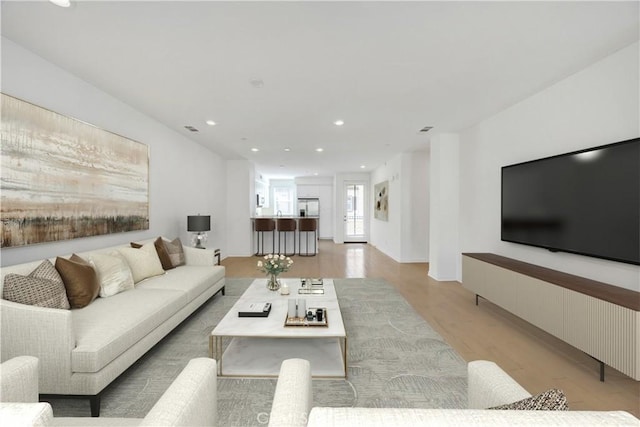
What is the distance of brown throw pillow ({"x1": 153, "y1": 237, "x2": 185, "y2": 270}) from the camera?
372cm

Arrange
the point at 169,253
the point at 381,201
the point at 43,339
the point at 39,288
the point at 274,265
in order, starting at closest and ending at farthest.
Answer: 1. the point at 43,339
2. the point at 39,288
3. the point at 274,265
4. the point at 169,253
5. the point at 381,201

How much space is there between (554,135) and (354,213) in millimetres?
7766

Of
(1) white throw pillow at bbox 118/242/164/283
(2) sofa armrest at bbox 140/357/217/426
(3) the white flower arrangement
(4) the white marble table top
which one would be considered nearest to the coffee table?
(4) the white marble table top

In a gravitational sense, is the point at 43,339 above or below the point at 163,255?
below

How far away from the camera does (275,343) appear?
2.72 m

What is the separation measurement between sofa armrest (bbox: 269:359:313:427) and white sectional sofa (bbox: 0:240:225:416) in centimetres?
139

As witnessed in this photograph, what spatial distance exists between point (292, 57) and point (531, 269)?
122 inches

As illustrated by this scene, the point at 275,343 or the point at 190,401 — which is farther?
the point at 275,343

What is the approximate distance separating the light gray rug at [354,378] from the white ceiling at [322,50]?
98.6 inches

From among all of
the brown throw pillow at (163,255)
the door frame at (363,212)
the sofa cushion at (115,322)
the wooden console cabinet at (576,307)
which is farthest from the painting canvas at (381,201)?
the sofa cushion at (115,322)

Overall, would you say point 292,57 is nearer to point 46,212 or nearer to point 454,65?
point 454,65

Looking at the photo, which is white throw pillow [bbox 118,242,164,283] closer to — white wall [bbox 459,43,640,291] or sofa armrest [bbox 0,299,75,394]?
sofa armrest [bbox 0,299,75,394]

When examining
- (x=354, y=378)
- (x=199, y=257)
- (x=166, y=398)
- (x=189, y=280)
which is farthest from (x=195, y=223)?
(x=166, y=398)

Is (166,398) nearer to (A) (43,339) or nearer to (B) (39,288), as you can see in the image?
(A) (43,339)
